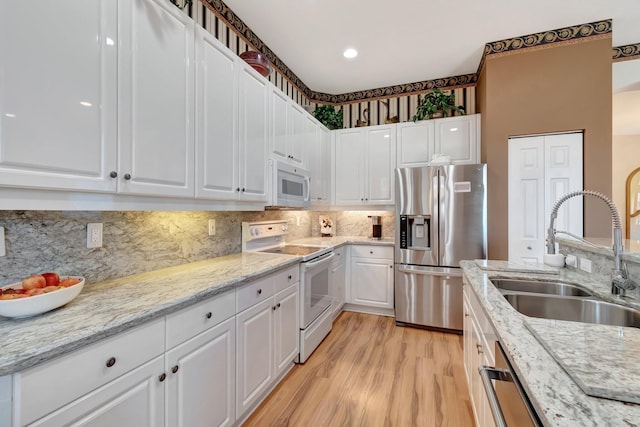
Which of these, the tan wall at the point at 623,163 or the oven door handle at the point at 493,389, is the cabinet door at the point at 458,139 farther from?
the tan wall at the point at 623,163

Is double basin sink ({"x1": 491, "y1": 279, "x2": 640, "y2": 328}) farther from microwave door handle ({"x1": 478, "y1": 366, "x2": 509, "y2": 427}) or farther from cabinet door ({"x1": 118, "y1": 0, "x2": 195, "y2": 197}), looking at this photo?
cabinet door ({"x1": 118, "y1": 0, "x2": 195, "y2": 197})

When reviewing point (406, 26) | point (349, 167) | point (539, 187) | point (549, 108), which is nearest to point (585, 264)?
point (539, 187)

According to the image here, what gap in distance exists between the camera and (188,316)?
1238mm

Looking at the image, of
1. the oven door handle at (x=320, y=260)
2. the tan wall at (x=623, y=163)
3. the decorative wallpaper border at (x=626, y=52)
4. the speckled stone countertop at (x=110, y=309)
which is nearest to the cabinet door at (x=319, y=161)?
the oven door handle at (x=320, y=260)

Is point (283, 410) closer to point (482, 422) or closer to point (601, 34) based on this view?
point (482, 422)

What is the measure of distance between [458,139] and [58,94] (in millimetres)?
3461

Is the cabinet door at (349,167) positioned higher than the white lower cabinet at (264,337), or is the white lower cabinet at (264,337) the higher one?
the cabinet door at (349,167)

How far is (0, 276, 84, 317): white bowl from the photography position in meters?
0.88

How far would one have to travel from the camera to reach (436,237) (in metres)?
2.94

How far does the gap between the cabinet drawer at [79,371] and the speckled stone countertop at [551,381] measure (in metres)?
1.23

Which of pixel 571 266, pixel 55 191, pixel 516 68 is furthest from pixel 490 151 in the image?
pixel 55 191

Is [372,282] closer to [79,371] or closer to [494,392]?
[494,392]

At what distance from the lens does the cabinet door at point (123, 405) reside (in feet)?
2.71

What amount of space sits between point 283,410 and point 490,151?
3057mm
